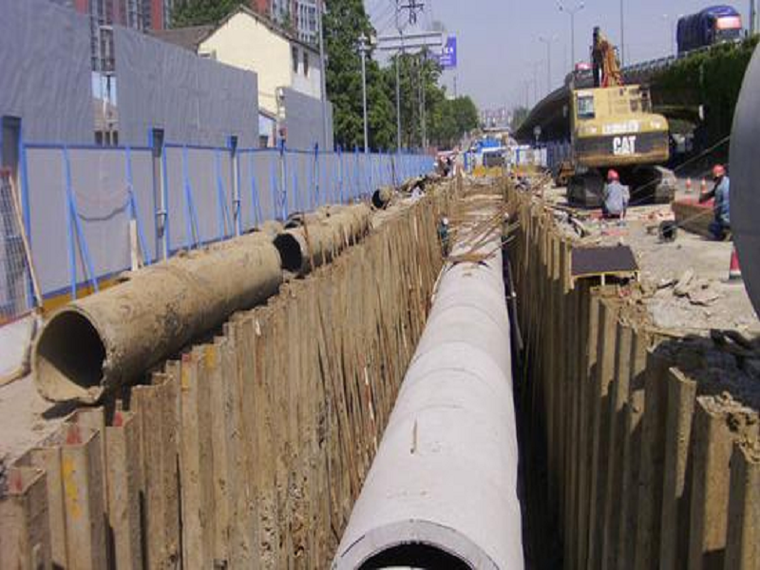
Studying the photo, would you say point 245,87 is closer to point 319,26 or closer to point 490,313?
point 319,26

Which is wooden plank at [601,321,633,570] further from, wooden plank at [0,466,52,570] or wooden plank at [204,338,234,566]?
wooden plank at [0,466,52,570]

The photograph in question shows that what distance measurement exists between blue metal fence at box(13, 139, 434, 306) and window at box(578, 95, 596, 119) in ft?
30.3

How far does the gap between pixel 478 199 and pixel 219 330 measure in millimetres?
22570

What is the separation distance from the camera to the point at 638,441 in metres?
4.23

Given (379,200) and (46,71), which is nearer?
(46,71)

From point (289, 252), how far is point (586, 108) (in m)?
19.8

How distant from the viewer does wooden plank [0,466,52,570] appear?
2955 mm

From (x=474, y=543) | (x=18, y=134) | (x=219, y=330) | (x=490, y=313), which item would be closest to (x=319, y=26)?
(x=18, y=134)

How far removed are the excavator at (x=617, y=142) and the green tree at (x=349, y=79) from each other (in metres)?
37.9

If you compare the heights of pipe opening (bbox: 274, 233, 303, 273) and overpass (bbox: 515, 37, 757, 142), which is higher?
overpass (bbox: 515, 37, 757, 142)

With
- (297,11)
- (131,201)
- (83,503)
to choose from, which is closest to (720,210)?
(131,201)

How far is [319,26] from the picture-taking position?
37.0 meters

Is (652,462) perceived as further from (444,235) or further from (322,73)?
(322,73)

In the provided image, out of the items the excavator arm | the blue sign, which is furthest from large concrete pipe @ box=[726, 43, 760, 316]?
the blue sign
